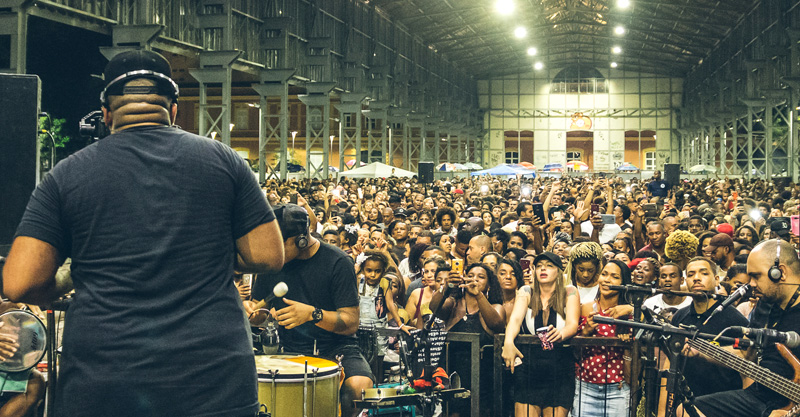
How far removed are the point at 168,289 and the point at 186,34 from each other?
83.8ft

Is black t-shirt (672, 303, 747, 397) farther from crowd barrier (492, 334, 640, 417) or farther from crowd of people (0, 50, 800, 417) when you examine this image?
crowd barrier (492, 334, 640, 417)

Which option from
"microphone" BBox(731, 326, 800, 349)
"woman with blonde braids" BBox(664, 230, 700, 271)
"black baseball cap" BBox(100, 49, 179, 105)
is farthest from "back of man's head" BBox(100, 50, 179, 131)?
"woman with blonde braids" BBox(664, 230, 700, 271)

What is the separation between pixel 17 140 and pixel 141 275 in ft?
5.87

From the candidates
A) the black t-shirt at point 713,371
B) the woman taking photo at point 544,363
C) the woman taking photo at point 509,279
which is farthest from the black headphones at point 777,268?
the woman taking photo at point 509,279

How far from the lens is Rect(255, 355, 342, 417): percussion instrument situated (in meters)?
4.38

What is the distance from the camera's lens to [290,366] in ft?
14.8

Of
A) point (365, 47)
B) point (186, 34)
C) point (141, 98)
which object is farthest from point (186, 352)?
point (365, 47)

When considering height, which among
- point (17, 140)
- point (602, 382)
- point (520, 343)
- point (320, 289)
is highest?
point (17, 140)

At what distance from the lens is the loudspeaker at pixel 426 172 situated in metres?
32.3

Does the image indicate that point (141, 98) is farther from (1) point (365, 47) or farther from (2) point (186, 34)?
(1) point (365, 47)

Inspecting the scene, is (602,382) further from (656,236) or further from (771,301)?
(656,236)

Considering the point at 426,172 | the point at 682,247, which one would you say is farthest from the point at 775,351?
the point at 426,172

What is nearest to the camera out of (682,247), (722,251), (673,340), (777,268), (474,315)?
(673,340)

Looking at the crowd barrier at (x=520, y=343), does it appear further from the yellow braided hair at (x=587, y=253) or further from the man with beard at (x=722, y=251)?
the man with beard at (x=722, y=251)
